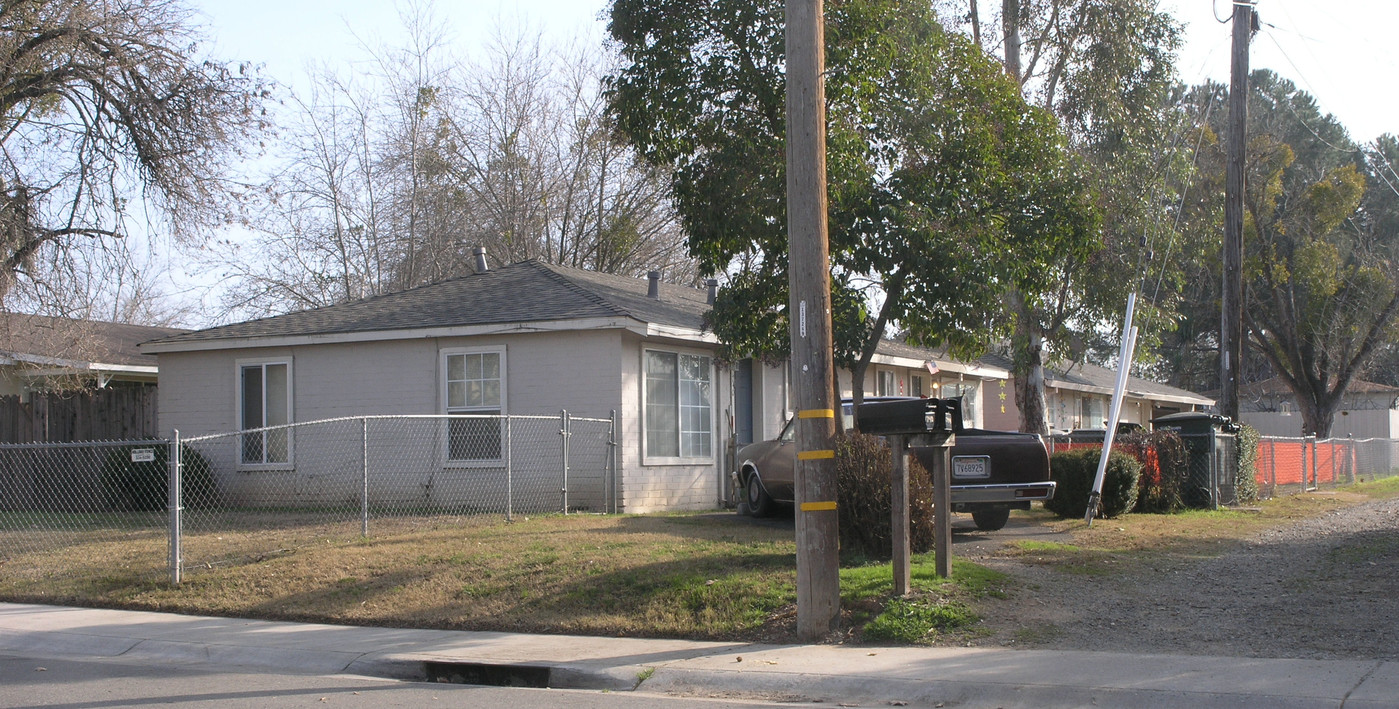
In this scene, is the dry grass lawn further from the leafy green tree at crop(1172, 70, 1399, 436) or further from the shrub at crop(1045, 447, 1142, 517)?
the leafy green tree at crop(1172, 70, 1399, 436)

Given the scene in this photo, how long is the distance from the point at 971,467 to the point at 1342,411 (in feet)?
126

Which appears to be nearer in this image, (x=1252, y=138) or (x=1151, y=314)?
(x=1151, y=314)

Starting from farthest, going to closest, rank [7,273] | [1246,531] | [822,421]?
[7,273]
[1246,531]
[822,421]

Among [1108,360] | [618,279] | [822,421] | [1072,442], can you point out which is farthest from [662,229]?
[1108,360]

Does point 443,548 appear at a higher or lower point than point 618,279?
lower

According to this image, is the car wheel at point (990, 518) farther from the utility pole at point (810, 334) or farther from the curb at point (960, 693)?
the curb at point (960, 693)

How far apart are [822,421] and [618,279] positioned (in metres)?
13.8

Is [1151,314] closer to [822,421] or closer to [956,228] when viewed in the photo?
[956,228]

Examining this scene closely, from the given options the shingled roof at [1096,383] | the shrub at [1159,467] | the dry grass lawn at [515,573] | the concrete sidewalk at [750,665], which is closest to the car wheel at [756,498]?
the dry grass lawn at [515,573]

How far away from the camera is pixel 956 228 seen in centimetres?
1239

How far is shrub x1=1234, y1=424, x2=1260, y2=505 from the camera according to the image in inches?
742

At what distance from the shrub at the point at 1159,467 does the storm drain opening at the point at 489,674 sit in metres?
11.0

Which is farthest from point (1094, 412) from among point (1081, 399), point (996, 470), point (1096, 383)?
point (996, 470)

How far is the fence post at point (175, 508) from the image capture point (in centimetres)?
1038
